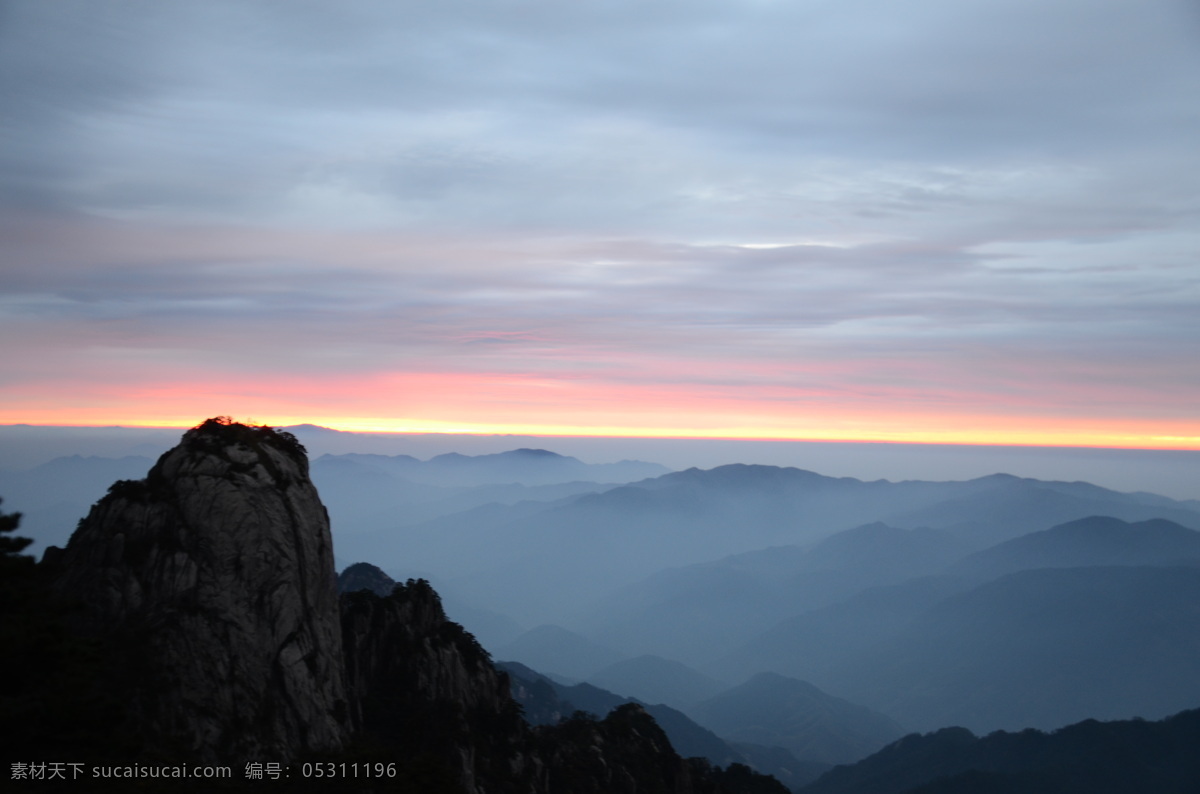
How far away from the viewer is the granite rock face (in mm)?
43844

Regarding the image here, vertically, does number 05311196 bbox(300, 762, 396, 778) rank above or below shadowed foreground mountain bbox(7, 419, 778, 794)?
below

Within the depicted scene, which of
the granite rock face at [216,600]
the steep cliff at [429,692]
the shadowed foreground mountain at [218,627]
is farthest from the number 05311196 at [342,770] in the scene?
the steep cliff at [429,692]

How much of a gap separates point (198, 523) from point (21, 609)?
1381 cm

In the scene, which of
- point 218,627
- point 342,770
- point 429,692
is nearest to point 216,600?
point 218,627

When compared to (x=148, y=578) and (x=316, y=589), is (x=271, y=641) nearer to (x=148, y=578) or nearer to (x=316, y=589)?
(x=316, y=589)

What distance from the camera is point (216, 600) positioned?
4691 cm

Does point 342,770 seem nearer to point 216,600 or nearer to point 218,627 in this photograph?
point 218,627

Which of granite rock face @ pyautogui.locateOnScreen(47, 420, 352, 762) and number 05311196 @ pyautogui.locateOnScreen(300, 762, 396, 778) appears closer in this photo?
number 05311196 @ pyautogui.locateOnScreen(300, 762, 396, 778)

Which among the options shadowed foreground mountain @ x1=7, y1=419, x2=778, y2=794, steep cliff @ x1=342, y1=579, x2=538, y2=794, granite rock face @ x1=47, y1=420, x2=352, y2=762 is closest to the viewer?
shadowed foreground mountain @ x1=7, y1=419, x2=778, y2=794

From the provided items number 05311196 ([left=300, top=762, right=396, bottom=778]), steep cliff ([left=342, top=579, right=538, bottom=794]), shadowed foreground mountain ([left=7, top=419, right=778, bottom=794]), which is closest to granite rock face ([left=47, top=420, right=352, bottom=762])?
shadowed foreground mountain ([left=7, top=419, right=778, bottom=794])

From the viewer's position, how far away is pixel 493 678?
77.3m

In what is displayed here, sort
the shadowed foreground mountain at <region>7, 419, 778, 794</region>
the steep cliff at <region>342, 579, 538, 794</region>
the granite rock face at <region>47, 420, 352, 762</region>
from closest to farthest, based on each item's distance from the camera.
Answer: the shadowed foreground mountain at <region>7, 419, 778, 794</region> → the granite rock face at <region>47, 420, 352, 762</region> → the steep cliff at <region>342, 579, 538, 794</region>

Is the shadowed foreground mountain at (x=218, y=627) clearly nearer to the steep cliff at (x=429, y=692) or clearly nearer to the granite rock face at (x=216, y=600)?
the granite rock face at (x=216, y=600)

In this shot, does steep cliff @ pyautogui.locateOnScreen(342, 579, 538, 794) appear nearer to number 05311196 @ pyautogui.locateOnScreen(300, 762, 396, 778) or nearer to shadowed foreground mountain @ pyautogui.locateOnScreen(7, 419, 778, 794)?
Answer: shadowed foreground mountain @ pyautogui.locateOnScreen(7, 419, 778, 794)
